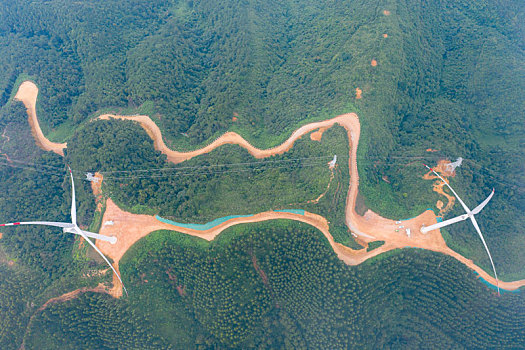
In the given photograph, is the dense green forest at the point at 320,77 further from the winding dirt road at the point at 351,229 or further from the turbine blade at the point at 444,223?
the turbine blade at the point at 444,223

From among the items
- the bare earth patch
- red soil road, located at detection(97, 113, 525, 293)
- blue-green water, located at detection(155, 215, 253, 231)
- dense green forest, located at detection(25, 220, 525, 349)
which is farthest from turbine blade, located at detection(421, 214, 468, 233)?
blue-green water, located at detection(155, 215, 253, 231)

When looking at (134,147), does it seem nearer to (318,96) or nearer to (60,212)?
(60,212)

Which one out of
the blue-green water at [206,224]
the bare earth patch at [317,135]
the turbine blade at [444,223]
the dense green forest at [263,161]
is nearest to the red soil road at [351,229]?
the blue-green water at [206,224]

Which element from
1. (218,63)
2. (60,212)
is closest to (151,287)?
(60,212)

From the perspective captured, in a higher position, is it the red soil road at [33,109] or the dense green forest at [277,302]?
the red soil road at [33,109]

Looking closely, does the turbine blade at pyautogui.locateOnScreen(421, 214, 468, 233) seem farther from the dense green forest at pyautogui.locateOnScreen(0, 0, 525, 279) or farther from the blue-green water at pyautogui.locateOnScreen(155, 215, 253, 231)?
the blue-green water at pyautogui.locateOnScreen(155, 215, 253, 231)
